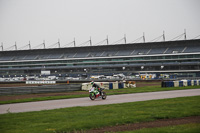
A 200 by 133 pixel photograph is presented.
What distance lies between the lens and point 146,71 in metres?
89.6

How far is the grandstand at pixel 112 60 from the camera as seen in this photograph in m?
85.3

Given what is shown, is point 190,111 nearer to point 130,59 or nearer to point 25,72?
point 130,59

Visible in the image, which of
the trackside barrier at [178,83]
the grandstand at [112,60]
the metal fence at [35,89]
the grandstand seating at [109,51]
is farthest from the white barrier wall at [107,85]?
the grandstand seating at [109,51]

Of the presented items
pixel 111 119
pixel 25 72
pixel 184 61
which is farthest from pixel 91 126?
pixel 25 72

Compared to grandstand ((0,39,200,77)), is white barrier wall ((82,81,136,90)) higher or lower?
lower

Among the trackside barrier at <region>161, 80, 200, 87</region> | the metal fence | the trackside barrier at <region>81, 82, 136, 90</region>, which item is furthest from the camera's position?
the trackside barrier at <region>161, 80, 200, 87</region>

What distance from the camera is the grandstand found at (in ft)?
280

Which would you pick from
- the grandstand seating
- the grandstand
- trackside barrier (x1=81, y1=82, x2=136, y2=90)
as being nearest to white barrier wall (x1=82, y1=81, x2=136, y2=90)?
trackside barrier (x1=81, y1=82, x2=136, y2=90)

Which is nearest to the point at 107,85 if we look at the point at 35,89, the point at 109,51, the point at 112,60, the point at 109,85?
the point at 109,85

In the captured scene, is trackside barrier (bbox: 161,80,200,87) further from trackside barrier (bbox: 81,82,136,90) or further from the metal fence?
the metal fence

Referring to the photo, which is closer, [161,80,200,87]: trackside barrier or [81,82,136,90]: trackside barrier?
[81,82,136,90]: trackside barrier

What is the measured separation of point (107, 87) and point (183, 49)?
5639cm

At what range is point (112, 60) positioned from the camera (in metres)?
98.0

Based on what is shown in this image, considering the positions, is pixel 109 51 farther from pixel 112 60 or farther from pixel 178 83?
pixel 178 83
